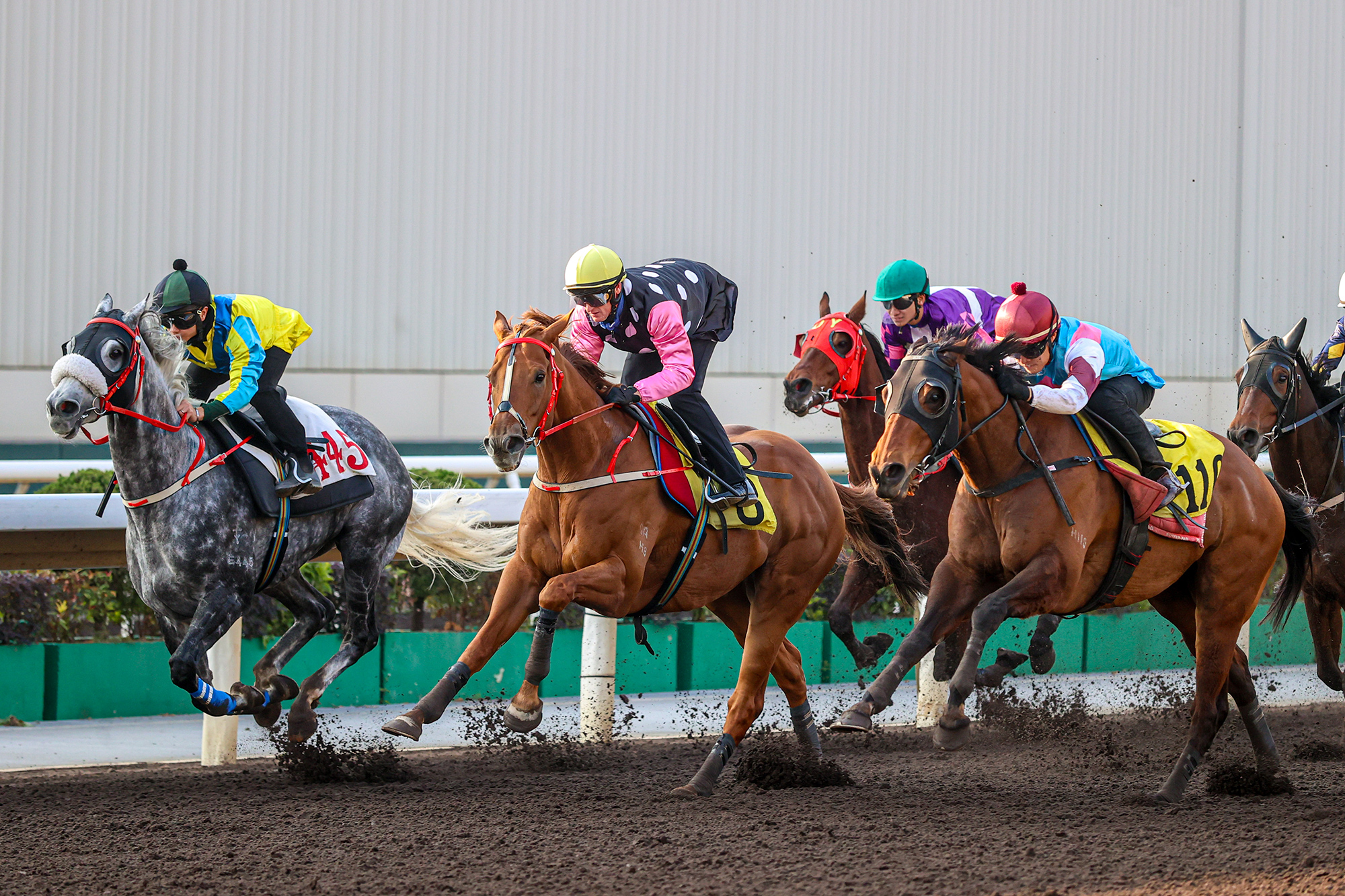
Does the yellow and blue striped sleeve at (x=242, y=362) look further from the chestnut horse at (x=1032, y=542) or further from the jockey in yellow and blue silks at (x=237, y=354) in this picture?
the chestnut horse at (x=1032, y=542)

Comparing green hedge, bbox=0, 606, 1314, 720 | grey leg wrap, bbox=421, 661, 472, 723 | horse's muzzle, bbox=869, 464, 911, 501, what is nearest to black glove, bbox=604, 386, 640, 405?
horse's muzzle, bbox=869, 464, 911, 501

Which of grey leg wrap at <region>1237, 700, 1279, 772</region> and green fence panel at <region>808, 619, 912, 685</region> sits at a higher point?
grey leg wrap at <region>1237, 700, 1279, 772</region>

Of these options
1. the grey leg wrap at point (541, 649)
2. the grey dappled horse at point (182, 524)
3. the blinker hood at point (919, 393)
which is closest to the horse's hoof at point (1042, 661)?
the blinker hood at point (919, 393)

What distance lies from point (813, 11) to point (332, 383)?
5203mm

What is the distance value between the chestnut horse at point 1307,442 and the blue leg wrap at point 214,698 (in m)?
4.33

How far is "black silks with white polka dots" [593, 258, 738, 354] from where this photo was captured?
16.4 ft

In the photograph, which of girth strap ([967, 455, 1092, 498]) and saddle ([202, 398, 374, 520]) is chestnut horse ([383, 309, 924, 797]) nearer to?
girth strap ([967, 455, 1092, 498])

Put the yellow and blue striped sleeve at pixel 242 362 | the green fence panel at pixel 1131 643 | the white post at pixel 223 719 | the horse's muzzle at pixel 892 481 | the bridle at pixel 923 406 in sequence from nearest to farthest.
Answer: the horse's muzzle at pixel 892 481, the bridle at pixel 923 406, the yellow and blue striped sleeve at pixel 242 362, the white post at pixel 223 719, the green fence panel at pixel 1131 643

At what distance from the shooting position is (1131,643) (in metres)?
9.12

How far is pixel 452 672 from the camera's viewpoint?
443cm

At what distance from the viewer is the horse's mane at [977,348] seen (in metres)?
4.73

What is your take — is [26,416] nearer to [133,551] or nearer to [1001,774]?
[133,551]

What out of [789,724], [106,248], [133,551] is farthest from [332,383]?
[133,551]

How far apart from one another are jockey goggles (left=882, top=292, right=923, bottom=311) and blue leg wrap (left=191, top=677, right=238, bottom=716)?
9.55 feet
